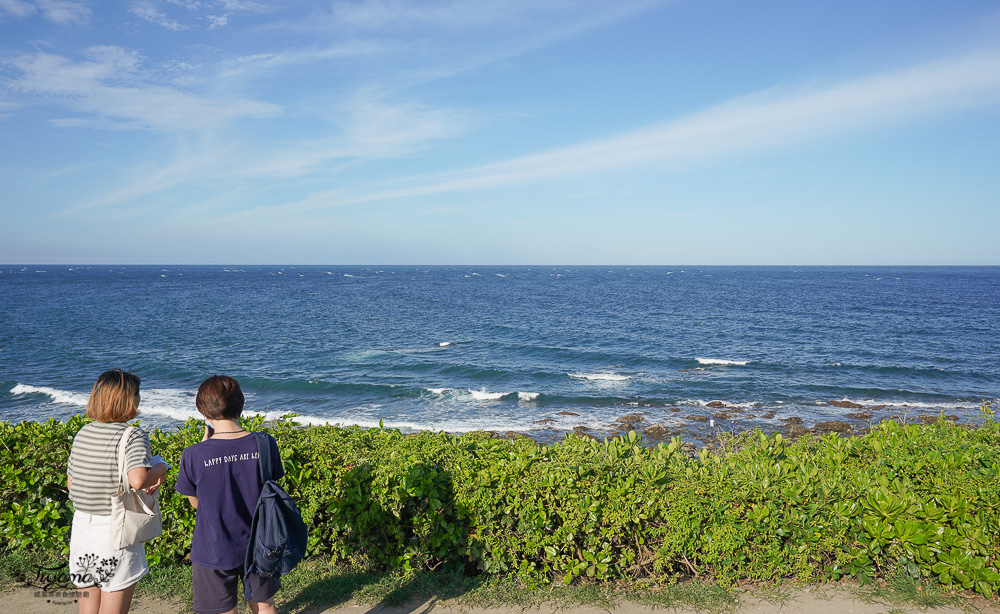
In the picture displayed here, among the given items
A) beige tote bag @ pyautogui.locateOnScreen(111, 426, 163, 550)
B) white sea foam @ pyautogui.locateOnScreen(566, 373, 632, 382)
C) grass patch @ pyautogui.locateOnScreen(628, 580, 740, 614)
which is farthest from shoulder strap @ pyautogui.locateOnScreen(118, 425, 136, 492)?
white sea foam @ pyautogui.locateOnScreen(566, 373, 632, 382)

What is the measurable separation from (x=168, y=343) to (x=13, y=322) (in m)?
21.4

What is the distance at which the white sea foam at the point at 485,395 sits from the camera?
2442 centimetres

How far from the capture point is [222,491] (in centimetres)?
357

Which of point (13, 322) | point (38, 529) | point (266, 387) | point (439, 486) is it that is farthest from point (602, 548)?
point (13, 322)

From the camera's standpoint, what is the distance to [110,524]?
148 inches

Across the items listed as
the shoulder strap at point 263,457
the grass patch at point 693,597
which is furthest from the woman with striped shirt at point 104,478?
the grass patch at point 693,597

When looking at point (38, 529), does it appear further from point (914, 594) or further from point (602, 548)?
point (914, 594)

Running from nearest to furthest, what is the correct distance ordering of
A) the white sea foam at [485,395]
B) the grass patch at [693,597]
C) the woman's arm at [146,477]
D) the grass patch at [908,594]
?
the woman's arm at [146,477] → the grass patch at [908,594] → the grass patch at [693,597] → the white sea foam at [485,395]

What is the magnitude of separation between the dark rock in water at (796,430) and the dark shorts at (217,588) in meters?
19.0

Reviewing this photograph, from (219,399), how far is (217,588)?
133 cm

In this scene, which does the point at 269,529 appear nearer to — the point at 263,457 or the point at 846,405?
the point at 263,457

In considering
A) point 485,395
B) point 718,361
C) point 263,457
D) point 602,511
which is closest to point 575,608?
point 602,511
